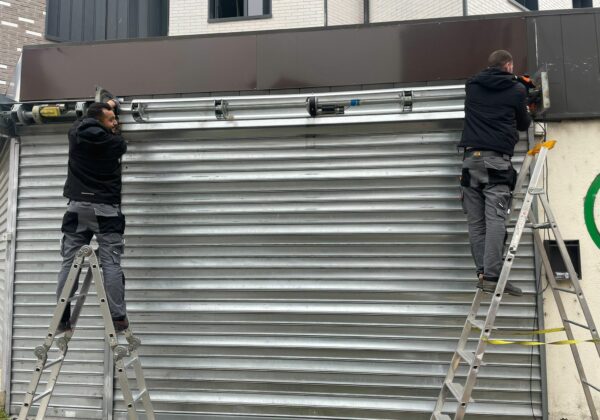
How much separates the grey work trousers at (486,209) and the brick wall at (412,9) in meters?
4.44

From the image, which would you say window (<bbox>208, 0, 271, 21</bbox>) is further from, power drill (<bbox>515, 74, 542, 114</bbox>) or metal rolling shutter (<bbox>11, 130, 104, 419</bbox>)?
power drill (<bbox>515, 74, 542, 114</bbox>)

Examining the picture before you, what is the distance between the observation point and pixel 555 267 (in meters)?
4.58

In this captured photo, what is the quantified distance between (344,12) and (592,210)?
5.93 m

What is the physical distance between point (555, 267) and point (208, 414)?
365 centimetres

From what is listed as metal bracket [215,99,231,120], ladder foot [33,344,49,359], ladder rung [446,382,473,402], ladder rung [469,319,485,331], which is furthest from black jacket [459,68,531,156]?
ladder foot [33,344,49,359]

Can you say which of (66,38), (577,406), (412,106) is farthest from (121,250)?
(66,38)

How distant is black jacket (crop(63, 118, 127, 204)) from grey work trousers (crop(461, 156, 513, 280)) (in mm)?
2871

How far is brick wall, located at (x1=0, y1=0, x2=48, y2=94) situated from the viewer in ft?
40.6

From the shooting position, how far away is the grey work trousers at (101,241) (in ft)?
12.2

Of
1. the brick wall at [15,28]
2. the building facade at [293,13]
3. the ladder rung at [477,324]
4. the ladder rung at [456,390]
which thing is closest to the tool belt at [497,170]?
the ladder rung at [477,324]

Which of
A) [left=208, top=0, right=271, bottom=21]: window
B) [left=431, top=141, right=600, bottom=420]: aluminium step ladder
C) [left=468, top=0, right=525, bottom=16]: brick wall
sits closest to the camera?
[left=431, top=141, right=600, bottom=420]: aluminium step ladder

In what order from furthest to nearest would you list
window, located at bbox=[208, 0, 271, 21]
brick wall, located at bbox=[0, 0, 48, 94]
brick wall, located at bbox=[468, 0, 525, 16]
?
brick wall, located at bbox=[0, 0, 48, 94] < window, located at bbox=[208, 0, 271, 21] < brick wall, located at bbox=[468, 0, 525, 16]

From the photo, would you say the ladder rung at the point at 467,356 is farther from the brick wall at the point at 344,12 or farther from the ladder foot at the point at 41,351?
the brick wall at the point at 344,12

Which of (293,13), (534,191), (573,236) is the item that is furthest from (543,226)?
(293,13)
